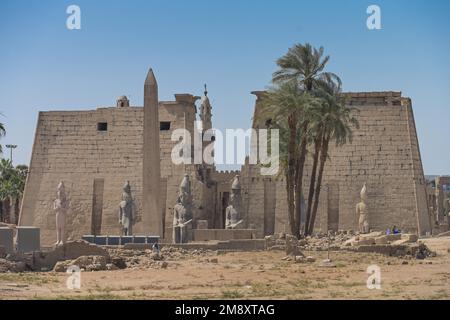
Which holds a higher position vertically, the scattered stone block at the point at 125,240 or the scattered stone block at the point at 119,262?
the scattered stone block at the point at 125,240

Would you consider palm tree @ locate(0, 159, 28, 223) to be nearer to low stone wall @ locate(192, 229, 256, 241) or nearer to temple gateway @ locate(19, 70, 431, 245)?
temple gateway @ locate(19, 70, 431, 245)

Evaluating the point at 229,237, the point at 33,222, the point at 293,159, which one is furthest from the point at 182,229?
the point at 33,222

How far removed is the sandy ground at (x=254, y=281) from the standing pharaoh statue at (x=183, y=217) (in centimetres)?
753

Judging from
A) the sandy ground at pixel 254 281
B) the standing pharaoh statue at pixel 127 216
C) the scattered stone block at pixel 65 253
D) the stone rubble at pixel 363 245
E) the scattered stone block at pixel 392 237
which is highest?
the standing pharaoh statue at pixel 127 216

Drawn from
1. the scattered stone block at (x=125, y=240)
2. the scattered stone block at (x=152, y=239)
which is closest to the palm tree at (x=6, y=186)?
the scattered stone block at (x=125, y=240)

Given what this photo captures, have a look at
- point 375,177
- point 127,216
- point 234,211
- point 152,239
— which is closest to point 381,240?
point 152,239

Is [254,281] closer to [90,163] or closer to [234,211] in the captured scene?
[234,211]

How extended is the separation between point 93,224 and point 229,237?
10.9 metres

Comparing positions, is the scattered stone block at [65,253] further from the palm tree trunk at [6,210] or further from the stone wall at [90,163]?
the palm tree trunk at [6,210]

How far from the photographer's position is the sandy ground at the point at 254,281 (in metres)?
16.6

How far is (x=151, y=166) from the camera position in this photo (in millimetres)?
31094

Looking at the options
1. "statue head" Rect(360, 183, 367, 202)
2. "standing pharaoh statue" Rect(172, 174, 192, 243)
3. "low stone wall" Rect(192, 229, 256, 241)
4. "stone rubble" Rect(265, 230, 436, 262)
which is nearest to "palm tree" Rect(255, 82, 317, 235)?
"stone rubble" Rect(265, 230, 436, 262)
